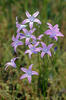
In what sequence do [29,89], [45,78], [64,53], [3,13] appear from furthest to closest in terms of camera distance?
[3,13]
[64,53]
[29,89]
[45,78]

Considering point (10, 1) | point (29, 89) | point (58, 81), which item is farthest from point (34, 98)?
point (10, 1)

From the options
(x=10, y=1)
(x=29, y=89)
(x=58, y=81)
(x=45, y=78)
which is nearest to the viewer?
(x=45, y=78)

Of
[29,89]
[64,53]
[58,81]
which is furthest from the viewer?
[64,53]

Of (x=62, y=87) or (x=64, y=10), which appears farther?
(x=64, y=10)

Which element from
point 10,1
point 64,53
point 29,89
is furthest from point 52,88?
point 10,1

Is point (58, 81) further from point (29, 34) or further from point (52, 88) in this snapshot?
point (29, 34)

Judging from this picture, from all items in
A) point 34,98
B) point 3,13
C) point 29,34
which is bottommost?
point 34,98

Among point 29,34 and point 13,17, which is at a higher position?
point 13,17

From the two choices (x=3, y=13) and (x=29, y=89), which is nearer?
(x=29, y=89)

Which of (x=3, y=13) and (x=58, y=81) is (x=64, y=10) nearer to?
(x=3, y=13)
